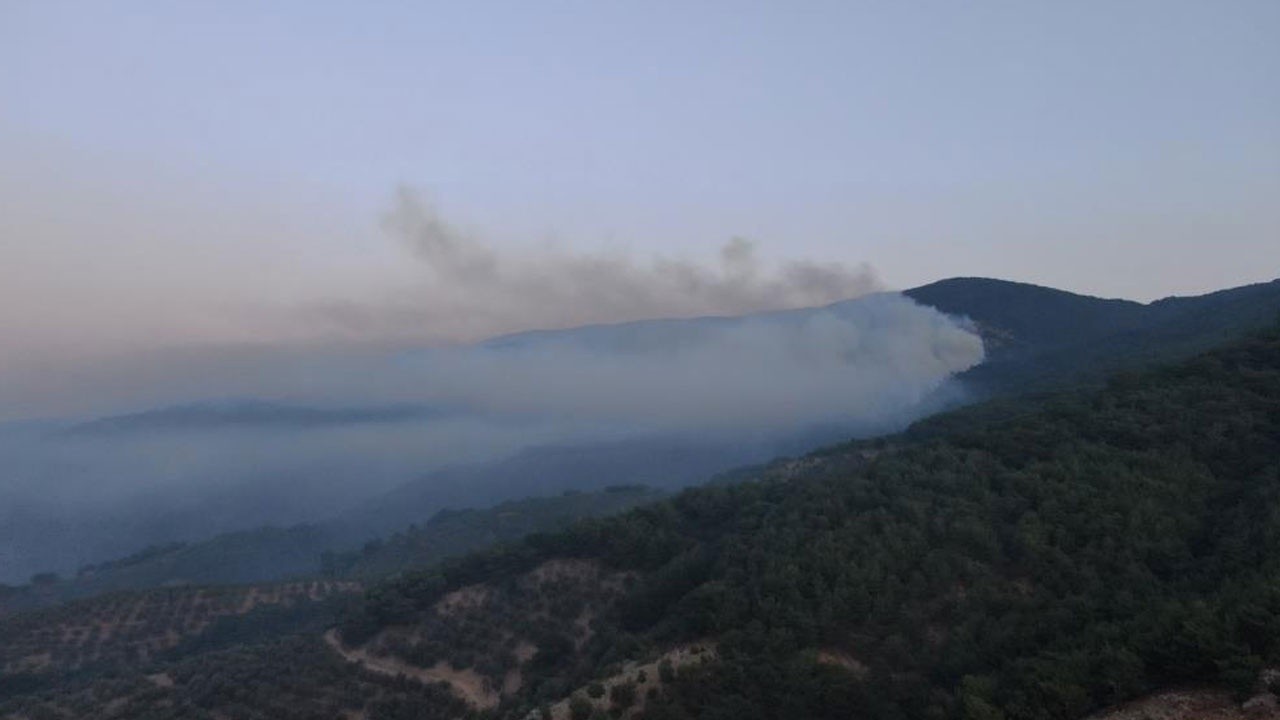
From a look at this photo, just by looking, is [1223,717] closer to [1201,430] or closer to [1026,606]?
[1026,606]

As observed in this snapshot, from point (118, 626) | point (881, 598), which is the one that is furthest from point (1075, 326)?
point (118, 626)

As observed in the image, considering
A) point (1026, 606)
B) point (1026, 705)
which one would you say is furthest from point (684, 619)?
point (1026, 705)

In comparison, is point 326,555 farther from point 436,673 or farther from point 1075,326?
point 1075,326

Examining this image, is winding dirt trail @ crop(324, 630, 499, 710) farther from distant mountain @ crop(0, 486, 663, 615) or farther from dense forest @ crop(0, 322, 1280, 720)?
distant mountain @ crop(0, 486, 663, 615)

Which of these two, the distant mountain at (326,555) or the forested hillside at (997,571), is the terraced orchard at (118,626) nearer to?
the distant mountain at (326,555)

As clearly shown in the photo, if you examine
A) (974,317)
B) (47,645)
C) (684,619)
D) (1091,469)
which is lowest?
(47,645)

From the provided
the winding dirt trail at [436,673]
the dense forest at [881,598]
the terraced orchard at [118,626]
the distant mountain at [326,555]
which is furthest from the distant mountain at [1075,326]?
the terraced orchard at [118,626]

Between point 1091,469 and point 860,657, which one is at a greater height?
point 1091,469
